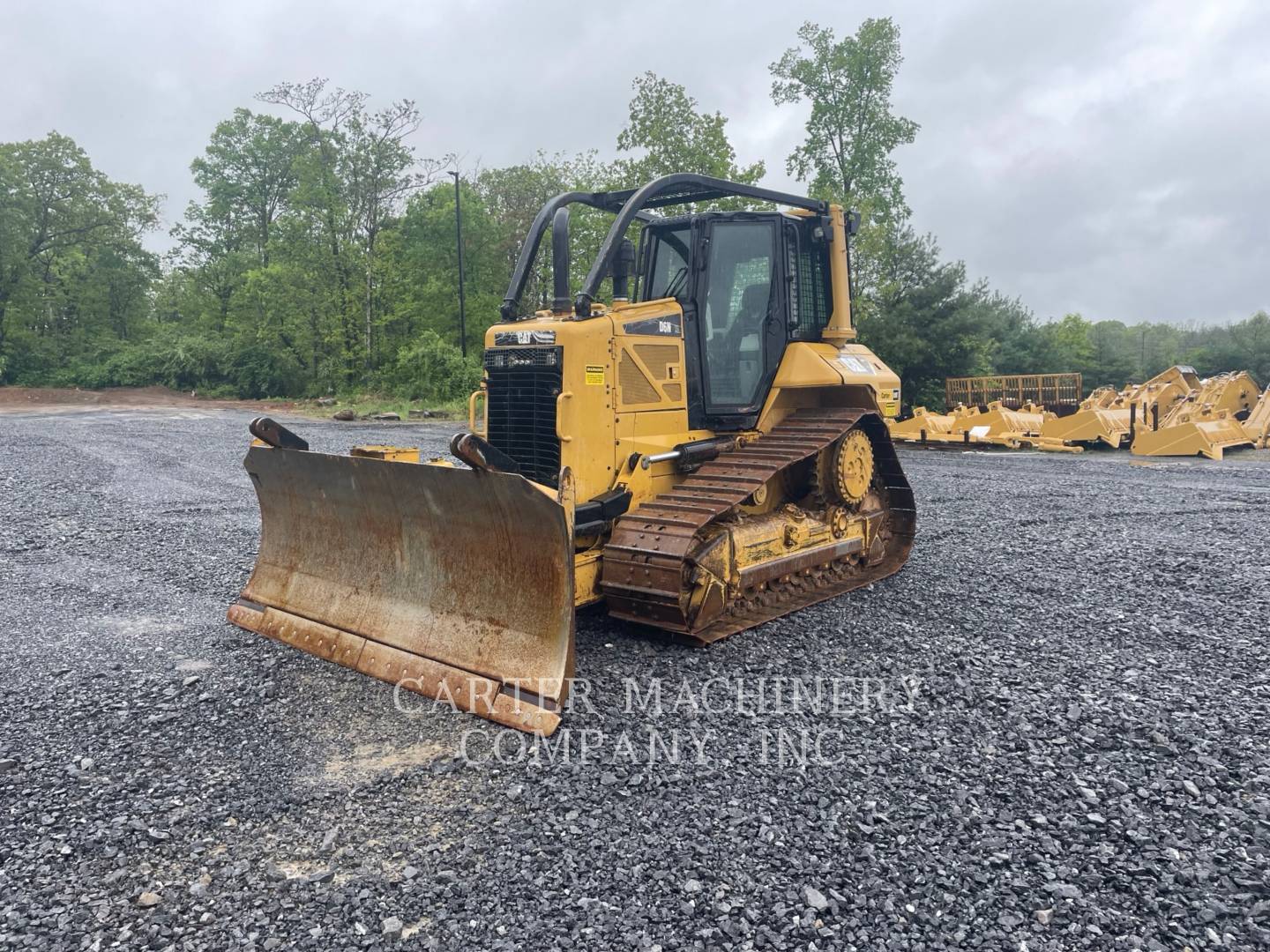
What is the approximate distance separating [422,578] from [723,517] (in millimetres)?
1960

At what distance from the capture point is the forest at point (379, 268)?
25.5 metres

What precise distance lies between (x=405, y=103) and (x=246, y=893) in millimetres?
34088

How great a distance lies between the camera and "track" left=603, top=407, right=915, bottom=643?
471cm

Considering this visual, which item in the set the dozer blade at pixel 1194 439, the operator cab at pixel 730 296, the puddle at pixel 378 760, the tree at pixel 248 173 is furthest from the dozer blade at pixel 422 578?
the tree at pixel 248 173

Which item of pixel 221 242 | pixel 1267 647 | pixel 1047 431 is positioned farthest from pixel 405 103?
pixel 1267 647

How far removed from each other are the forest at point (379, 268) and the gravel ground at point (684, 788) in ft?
69.7

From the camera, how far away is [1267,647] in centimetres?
483

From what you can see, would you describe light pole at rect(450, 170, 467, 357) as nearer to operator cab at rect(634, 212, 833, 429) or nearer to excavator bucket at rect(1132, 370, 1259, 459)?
excavator bucket at rect(1132, 370, 1259, 459)

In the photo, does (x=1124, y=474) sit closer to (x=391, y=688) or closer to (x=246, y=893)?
(x=391, y=688)

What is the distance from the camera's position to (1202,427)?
16.1 meters

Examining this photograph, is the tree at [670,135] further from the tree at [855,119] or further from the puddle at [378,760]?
the puddle at [378,760]

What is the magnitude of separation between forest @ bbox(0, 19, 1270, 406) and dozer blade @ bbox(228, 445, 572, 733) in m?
21.8

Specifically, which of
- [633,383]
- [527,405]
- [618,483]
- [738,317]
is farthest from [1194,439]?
[527,405]

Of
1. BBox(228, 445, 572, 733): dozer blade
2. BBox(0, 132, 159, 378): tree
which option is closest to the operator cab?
BBox(228, 445, 572, 733): dozer blade
